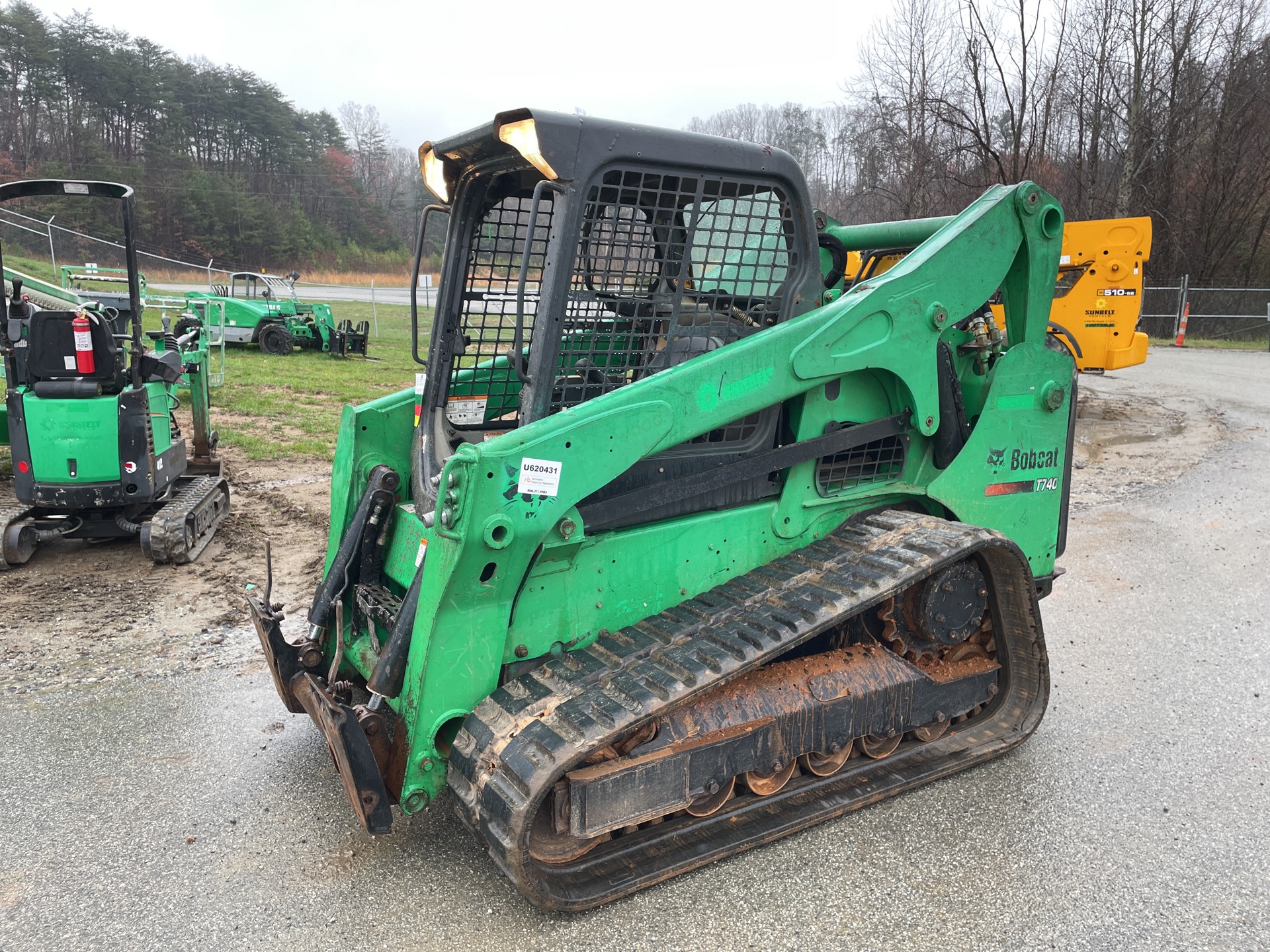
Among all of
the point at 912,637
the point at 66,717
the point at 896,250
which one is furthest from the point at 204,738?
the point at 896,250

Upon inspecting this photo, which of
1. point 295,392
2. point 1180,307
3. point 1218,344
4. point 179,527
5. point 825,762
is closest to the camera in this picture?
point 825,762

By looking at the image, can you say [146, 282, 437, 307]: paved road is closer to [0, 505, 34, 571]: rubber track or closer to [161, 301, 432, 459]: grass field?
[161, 301, 432, 459]: grass field

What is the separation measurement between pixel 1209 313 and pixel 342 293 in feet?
101

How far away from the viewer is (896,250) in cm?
469

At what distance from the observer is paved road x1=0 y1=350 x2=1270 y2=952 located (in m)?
2.76

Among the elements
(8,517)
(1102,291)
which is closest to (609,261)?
(8,517)

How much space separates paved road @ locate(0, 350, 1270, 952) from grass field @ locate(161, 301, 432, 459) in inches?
254

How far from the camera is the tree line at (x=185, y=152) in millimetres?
40938

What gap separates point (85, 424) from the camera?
609 centimetres

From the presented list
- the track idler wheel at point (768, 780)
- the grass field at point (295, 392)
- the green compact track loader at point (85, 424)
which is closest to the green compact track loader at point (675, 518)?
the track idler wheel at point (768, 780)

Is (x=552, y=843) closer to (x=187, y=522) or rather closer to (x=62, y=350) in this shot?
(x=187, y=522)

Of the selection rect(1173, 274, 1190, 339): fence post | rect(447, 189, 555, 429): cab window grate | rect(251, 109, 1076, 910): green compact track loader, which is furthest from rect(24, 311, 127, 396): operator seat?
rect(1173, 274, 1190, 339): fence post

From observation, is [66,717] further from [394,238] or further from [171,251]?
[394,238]

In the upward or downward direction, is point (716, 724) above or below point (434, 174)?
below
